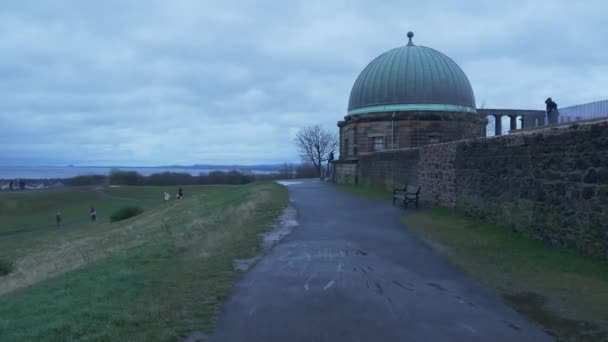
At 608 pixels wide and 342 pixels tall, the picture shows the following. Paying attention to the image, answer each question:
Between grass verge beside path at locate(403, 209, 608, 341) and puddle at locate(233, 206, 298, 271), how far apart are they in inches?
128

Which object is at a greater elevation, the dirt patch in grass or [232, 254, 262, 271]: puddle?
[232, 254, 262, 271]: puddle

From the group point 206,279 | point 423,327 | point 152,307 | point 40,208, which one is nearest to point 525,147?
point 423,327

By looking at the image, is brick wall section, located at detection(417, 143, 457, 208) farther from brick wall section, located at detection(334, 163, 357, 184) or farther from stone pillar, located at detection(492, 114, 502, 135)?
stone pillar, located at detection(492, 114, 502, 135)

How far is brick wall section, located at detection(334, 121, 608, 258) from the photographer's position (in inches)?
271

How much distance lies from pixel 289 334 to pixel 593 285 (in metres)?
4.30

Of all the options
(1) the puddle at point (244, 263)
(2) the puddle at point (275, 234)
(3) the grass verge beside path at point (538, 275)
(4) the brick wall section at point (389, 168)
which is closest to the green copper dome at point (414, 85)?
(4) the brick wall section at point (389, 168)

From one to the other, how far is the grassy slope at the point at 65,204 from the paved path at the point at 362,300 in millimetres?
35842

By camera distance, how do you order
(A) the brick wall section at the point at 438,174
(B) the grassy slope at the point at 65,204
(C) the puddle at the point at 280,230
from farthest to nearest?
(B) the grassy slope at the point at 65,204 → (A) the brick wall section at the point at 438,174 → (C) the puddle at the point at 280,230

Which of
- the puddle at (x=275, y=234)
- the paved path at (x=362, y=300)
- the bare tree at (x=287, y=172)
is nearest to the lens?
the paved path at (x=362, y=300)

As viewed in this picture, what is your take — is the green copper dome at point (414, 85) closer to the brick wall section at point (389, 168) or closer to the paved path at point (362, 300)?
the brick wall section at point (389, 168)

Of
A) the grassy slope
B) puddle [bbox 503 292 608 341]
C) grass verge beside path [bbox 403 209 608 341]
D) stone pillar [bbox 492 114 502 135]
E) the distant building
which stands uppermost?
stone pillar [bbox 492 114 502 135]

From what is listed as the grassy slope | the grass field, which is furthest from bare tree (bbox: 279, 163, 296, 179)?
the grass field

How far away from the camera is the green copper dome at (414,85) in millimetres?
29453

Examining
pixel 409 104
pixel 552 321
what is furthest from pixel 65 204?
pixel 552 321
